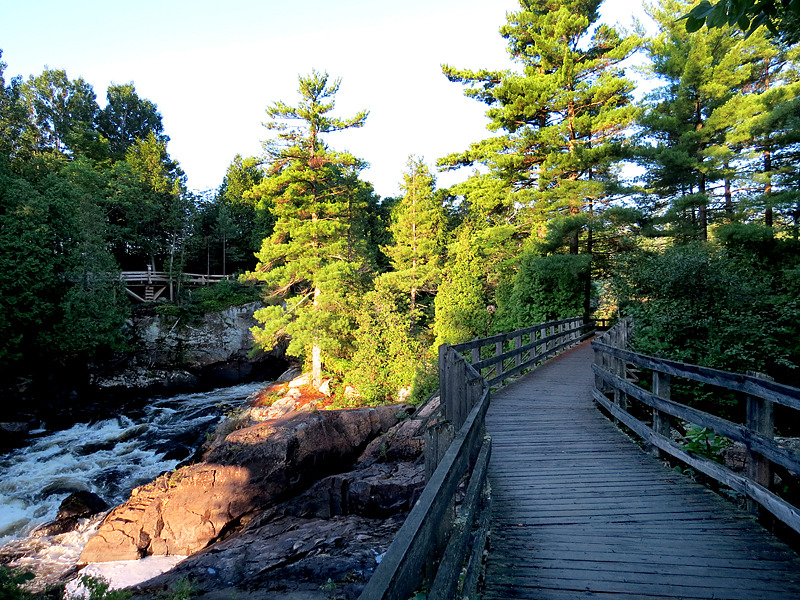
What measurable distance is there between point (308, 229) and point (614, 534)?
61.2ft

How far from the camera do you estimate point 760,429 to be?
12.1 feet

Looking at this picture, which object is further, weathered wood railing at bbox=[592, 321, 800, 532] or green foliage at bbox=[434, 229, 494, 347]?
green foliage at bbox=[434, 229, 494, 347]

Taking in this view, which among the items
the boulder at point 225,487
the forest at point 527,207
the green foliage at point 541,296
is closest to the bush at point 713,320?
the forest at point 527,207

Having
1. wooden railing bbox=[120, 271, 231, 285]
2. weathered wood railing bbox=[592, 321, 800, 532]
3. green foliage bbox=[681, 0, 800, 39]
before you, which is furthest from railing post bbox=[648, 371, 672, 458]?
wooden railing bbox=[120, 271, 231, 285]

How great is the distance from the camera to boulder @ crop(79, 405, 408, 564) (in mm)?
8438

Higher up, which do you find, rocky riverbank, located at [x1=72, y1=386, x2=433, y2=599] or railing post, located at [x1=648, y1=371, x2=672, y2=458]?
railing post, located at [x1=648, y1=371, x2=672, y2=458]

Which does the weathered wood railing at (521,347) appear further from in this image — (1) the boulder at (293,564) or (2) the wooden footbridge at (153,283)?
(2) the wooden footbridge at (153,283)

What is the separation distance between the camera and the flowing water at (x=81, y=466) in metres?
9.38

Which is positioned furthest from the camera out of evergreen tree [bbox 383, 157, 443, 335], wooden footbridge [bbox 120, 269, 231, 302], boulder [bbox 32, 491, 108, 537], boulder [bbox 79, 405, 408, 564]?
wooden footbridge [bbox 120, 269, 231, 302]

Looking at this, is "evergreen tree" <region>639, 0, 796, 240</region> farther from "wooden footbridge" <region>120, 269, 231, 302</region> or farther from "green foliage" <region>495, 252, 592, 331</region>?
"wooden footbridge" <region>120, 269, 231, 302</region>

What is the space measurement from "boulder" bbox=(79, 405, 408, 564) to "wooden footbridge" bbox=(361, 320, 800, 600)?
5.32m

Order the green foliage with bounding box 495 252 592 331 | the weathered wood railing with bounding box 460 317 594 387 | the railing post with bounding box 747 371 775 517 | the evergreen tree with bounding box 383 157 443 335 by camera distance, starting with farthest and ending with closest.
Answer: the evergreen tree with bounding box 383 157 443 335 < the green foliage with bounding box 495 252 592 331 < the weathered wood railing with bounding box 460 317 594 387 < the railing post with bounding box 747 371 775 517

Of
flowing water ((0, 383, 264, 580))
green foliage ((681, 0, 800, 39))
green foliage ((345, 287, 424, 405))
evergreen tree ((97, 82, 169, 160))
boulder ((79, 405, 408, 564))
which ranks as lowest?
flowing water ((0, 383, 264, 580))

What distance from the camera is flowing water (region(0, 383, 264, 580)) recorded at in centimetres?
938
